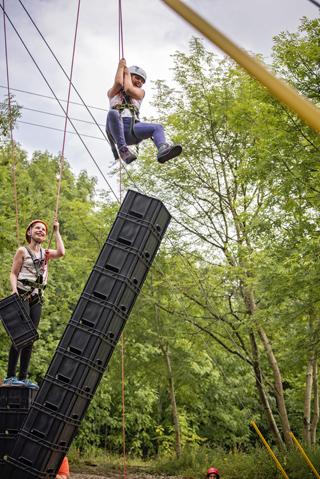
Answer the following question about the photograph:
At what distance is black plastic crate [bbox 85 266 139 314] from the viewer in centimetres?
595

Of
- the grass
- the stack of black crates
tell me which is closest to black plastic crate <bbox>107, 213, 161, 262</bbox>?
the stack of black crates

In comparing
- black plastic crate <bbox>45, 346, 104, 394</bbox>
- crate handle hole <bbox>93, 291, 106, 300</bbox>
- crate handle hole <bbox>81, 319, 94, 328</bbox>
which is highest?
crate handle hole <bbox>93, 291, 106, 300</bbox>

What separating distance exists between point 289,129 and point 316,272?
237cm

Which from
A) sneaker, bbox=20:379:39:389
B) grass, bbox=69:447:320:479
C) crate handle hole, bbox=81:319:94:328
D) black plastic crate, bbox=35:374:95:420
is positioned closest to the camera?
black plastic crate, bbox=35:374:95:420

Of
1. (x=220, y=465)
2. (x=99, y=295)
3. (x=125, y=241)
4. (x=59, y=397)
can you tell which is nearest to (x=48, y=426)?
A: (x=59, y=397)

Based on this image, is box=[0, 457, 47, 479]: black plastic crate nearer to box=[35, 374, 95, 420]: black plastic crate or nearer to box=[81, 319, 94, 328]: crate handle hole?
box=[35, 374, 95, 420]: black plastic crate

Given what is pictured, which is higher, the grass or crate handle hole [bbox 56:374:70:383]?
the grass

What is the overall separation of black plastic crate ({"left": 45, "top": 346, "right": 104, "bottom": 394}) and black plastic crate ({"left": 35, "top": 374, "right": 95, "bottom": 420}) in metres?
0.04

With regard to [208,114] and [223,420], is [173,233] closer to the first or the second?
[208,114]

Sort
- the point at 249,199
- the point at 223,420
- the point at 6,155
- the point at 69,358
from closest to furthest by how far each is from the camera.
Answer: the point at 69,358 < the point at 249,199 < the point at 6,155 < the point at 223,420

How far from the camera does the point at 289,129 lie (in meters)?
10.8

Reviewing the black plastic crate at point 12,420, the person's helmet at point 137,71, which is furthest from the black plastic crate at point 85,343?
the person's helmet at point 137,71

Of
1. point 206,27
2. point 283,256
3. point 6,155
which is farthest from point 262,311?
point 6,155

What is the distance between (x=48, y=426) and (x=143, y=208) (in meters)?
2.04
